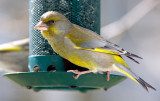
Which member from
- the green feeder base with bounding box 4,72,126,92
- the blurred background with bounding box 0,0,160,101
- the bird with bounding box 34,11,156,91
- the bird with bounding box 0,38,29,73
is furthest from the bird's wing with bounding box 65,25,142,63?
the blurred background with bounding box 0,0,160,101

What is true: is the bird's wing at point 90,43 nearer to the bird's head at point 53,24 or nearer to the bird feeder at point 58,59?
the bird's head at point 53,24

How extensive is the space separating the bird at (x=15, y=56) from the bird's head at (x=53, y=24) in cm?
303

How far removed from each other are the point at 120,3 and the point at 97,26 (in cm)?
617

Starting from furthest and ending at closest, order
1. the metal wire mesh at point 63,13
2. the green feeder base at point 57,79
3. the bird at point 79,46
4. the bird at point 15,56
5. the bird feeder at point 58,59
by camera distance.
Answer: the bird at point 15,56, the metal wire mesh at point 63,13, the bird at point 79,46, the bird feeder at point 58,59, the green feeder base at point 57,79

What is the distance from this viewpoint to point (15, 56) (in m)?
8.09

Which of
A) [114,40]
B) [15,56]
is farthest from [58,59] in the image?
[114,40]

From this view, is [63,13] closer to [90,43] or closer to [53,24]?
[53,24]

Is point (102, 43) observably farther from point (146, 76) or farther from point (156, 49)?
point (156, 49)

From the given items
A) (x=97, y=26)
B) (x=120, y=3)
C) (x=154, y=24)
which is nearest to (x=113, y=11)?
(x=120, y=3)

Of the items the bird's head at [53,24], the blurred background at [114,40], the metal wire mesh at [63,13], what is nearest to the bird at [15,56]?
the blurred background at [114,40]

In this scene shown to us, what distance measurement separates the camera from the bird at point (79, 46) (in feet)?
16.3

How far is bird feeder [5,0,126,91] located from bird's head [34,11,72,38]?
416 millimetres

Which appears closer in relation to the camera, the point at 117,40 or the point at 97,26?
the point at 97,26

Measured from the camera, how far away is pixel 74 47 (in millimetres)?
4973
